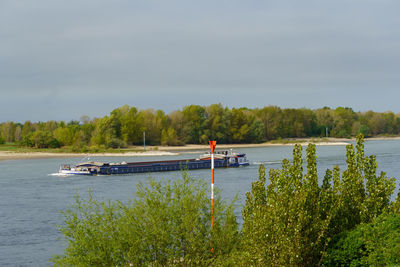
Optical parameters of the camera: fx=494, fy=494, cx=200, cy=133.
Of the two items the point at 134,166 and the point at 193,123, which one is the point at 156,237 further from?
the point at 193,123

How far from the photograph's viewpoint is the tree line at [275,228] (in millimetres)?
11867

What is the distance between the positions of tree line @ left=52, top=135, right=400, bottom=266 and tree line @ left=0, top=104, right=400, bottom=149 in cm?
10607

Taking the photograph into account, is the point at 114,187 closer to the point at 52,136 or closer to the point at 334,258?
the point at 334,258

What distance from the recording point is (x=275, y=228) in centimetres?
1189

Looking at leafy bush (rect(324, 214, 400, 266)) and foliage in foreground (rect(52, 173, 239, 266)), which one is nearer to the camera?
leafy bush (rect(324, 214, 400, 266))

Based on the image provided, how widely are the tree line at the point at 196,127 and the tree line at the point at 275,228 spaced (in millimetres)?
106068

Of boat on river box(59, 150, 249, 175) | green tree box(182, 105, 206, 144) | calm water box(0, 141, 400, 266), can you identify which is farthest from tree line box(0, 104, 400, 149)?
calm water box(0, 141, 400, 266)

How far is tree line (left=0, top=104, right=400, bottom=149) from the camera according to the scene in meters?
124

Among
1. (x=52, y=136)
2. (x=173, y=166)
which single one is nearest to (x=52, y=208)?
(x=173, y=166)

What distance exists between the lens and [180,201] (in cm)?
1498

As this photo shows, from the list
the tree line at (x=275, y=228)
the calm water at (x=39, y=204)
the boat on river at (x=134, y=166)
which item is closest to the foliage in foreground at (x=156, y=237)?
the tree line at (x=275, y=228)

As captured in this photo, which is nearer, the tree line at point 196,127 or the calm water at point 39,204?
the calm water at point 39,204

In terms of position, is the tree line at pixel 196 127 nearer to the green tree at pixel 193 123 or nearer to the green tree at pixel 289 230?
the green tree at pixel 193 123

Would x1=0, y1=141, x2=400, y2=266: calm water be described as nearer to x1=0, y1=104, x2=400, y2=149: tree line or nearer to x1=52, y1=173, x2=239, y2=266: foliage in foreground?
x1=52, y1=173, x2=239, y2=266: foliage in foreground
